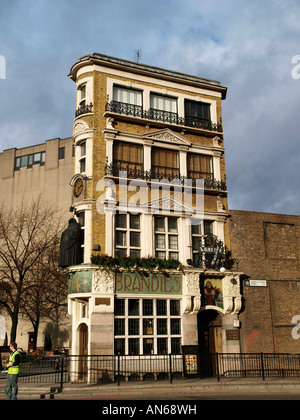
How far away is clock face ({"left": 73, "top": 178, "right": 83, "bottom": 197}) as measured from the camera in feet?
72.3

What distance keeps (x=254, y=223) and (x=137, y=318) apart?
28.2 ft

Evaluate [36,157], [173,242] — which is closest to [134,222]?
[173,242]

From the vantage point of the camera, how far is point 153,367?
19.8 meters

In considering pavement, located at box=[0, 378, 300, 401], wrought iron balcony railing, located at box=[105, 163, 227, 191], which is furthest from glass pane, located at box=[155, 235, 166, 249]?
pavement, located at box=[0, 378, 300, 401]

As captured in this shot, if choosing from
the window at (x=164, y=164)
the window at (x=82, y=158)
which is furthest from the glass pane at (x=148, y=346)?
the window at (x=82, y=158)

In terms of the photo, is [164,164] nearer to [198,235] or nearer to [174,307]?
[198,235]

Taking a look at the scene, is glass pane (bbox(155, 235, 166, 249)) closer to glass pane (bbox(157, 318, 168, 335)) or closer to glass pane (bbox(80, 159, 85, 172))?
glass pane (bbox(157, 318, 168, 335))

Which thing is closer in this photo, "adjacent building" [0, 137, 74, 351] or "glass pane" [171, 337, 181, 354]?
"glass pane" [171, 337, 181, 354]

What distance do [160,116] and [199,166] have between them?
3532 millimetres

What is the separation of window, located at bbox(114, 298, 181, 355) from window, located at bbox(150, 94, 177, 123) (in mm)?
9865

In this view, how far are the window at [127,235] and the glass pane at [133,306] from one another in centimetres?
223

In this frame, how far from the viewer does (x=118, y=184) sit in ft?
71.8

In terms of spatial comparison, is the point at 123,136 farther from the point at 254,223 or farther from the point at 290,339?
the point at 290,339

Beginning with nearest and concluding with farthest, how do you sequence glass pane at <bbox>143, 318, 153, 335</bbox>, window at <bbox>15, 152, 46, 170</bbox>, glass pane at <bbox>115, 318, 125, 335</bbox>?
glass pane at <bbox>115, 318, 125, 335</bbox> < glass pane at <bbox>143, 318, 153, 335</bbox> < window at <bbox>15, 152, 46, 170</bbox>
